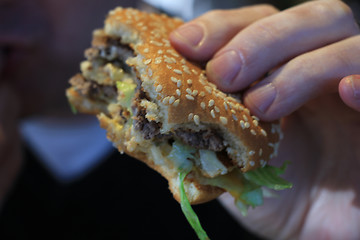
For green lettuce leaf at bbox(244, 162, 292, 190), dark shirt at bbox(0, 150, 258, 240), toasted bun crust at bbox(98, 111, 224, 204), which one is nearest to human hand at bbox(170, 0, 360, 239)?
green lettuce leaf at bbox(244, 162, 292, 190)

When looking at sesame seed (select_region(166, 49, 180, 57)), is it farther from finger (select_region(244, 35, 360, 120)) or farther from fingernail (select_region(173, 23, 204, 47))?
finger (select_region(244, 35, 360, 120))

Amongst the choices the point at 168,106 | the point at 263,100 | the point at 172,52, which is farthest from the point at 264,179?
the point at 172,52

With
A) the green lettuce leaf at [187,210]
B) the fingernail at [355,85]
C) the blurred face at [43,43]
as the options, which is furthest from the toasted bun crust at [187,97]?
the blurred face at [43,43]

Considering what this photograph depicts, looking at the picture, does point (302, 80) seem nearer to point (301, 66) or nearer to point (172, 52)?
point (301, 66)

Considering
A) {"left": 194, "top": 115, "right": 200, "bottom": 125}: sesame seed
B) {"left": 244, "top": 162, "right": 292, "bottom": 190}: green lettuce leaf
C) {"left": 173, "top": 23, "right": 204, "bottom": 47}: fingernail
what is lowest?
{"left": 244, "top": 162, "right": 292, "bottom": 190}: green lettuce leaf

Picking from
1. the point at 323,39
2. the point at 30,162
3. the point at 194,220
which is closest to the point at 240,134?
the point at 194,220

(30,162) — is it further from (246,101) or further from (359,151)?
(359,151)
